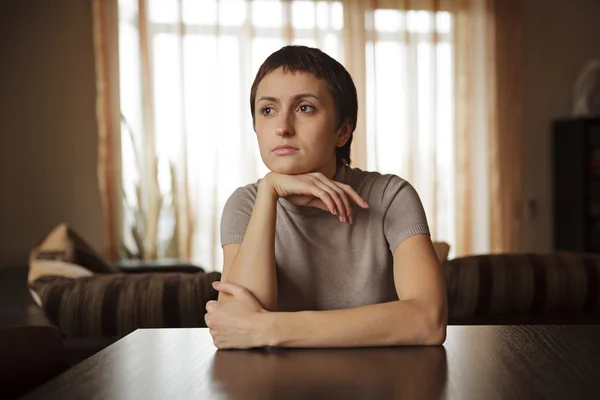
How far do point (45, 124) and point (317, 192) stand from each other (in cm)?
375

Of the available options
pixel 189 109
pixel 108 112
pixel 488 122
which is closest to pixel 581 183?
pixel 488 122

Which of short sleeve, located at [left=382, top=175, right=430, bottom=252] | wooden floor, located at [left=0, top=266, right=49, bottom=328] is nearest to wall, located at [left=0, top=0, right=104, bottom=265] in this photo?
wooden floor, located at [left=0, top=266, right=49, bottom=328]

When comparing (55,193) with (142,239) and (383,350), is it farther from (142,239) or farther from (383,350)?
(383,350)

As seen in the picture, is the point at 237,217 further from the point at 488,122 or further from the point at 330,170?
the point at 488,122

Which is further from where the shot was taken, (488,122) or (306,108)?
(488,122)

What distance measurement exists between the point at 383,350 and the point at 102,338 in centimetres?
77

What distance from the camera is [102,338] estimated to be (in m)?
1.47

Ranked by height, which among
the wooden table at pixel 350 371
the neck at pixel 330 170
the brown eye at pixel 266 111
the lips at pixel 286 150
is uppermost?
the brown eye at pixel 266 111

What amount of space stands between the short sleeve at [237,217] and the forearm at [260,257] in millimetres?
107

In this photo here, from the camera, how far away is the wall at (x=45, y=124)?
438 cm

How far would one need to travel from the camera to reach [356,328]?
1.01 meters

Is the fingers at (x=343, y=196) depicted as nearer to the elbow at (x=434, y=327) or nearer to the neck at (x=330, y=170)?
the neck at (x=330, y=170)

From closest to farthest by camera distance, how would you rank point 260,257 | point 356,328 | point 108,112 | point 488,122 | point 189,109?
point 356,328 < point 260,257 < point 108,112 < point 189,109 < point 488,122

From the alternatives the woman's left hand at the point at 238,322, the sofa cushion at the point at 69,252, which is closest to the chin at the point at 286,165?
the woman's left hand at the point at 238,322
